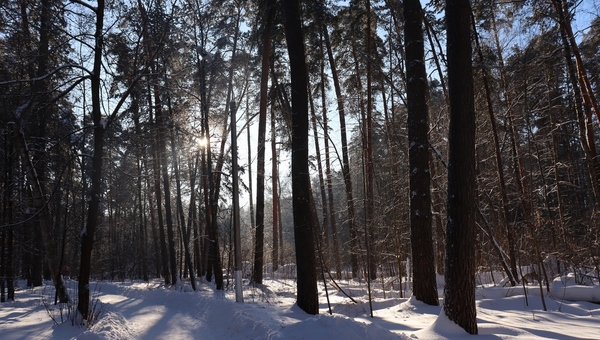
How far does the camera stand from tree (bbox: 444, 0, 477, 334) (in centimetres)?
532

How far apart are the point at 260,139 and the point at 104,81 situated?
681cm

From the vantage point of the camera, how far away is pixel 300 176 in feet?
26.3

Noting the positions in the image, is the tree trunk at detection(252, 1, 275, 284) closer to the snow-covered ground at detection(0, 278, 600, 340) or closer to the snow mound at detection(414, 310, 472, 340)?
the snow-covered ground at detection(0, 278, 600, 340)

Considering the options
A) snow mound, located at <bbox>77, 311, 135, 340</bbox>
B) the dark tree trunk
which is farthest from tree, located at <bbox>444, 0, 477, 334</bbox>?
the dark tree trunk

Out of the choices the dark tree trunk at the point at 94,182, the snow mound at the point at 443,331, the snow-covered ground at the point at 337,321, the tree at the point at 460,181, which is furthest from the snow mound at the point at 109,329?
the tree at the point at 460,181

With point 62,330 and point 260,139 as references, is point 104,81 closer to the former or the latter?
point 62,330

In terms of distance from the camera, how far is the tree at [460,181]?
532cm

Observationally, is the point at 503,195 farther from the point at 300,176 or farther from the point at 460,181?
the point at 460,181

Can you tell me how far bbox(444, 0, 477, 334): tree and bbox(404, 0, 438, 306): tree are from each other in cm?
205

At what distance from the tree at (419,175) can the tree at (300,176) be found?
6.83 ft

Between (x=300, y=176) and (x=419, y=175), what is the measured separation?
7.89ft

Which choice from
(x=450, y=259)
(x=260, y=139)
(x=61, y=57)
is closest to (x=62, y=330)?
(x=61, y=57)

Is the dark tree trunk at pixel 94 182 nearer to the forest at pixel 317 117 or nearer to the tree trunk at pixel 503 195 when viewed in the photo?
the forest at pixel 317 117

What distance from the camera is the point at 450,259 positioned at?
17.9 feet
